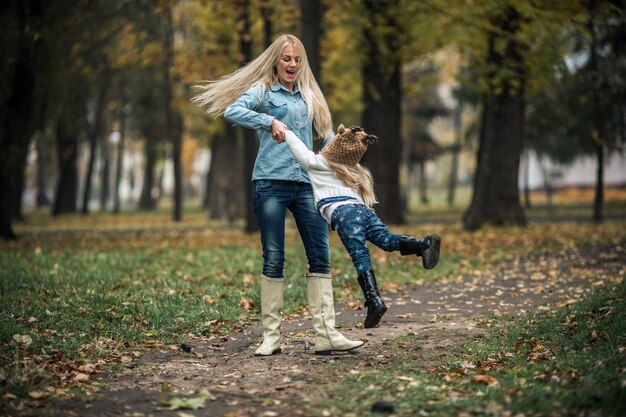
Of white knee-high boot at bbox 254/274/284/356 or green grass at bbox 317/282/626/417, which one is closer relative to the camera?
green grass at bbox 317/282/626/417

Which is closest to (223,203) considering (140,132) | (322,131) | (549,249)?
(140,132)

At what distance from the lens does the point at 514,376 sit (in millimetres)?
5766

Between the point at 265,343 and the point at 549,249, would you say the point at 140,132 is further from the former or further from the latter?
the point at 265,343

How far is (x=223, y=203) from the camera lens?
113 feet

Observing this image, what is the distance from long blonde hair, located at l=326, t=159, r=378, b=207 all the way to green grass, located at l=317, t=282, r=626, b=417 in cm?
Answer: 131

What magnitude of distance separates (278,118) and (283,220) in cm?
83

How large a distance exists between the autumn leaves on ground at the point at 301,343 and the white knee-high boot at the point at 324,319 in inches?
4.5

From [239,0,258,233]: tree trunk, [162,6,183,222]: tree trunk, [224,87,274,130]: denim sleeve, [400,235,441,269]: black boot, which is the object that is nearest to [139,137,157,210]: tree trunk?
[162,6,183,222]: tree trunk

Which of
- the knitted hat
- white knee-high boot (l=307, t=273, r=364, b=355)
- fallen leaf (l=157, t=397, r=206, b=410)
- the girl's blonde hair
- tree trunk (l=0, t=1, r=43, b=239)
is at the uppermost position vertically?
tree trunk (l=0, t=1, r=43, b=239)

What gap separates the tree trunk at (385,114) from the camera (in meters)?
23.1

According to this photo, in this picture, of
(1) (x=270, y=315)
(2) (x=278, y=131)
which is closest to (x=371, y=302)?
(1) (x=270, y=315)

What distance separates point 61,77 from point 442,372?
593 inches

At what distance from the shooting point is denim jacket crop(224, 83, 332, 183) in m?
6.73

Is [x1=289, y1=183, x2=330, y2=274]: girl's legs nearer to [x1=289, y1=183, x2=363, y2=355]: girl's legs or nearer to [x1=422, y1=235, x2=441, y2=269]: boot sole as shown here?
[x1=289, y1=183, x2=363, y2=355]: girl's legs
